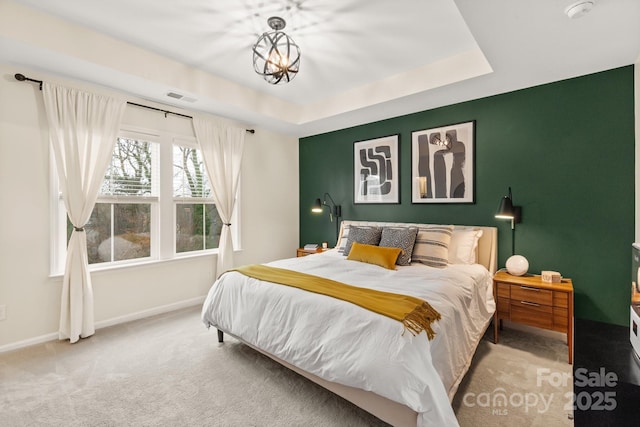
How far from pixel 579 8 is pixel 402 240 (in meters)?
2.20

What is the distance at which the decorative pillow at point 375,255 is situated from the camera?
118 inches

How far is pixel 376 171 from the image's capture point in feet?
13.9

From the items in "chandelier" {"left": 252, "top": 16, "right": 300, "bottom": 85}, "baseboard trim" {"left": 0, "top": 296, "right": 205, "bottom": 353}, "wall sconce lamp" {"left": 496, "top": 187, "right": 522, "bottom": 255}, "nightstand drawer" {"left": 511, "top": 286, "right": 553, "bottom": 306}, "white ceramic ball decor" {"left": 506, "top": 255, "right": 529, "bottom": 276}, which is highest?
"chandelier" {"left": 252, "top": 16, "right": 300, "bottom": 85}

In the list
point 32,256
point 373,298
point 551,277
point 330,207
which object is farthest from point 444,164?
point 32,256

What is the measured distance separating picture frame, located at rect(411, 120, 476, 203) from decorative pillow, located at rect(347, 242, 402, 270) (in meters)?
1.06

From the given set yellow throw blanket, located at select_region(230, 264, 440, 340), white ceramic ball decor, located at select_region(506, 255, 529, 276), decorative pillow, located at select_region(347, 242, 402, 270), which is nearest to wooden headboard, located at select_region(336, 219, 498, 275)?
white ceramic ball decor, located at select_region(506, 255, 529, 276)

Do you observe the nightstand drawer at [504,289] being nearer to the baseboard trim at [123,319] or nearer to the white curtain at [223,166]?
the white curtain at [223,166]

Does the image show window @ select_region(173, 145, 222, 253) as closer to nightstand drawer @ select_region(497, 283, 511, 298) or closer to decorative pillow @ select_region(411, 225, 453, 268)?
decorative pillow @ select_region(411, 225, 453, 268)

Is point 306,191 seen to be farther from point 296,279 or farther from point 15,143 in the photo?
point 15,143

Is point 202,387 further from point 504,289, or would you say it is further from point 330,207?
point 330,207

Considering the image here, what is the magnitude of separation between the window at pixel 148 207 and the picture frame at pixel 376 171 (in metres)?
2.13

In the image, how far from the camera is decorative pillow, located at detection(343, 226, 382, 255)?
3473mm

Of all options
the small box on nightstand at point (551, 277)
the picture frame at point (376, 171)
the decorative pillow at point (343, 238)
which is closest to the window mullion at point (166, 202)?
the decorative pillow at point (343, 238)

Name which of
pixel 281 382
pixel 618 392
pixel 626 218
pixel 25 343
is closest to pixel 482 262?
pixel 626 218
